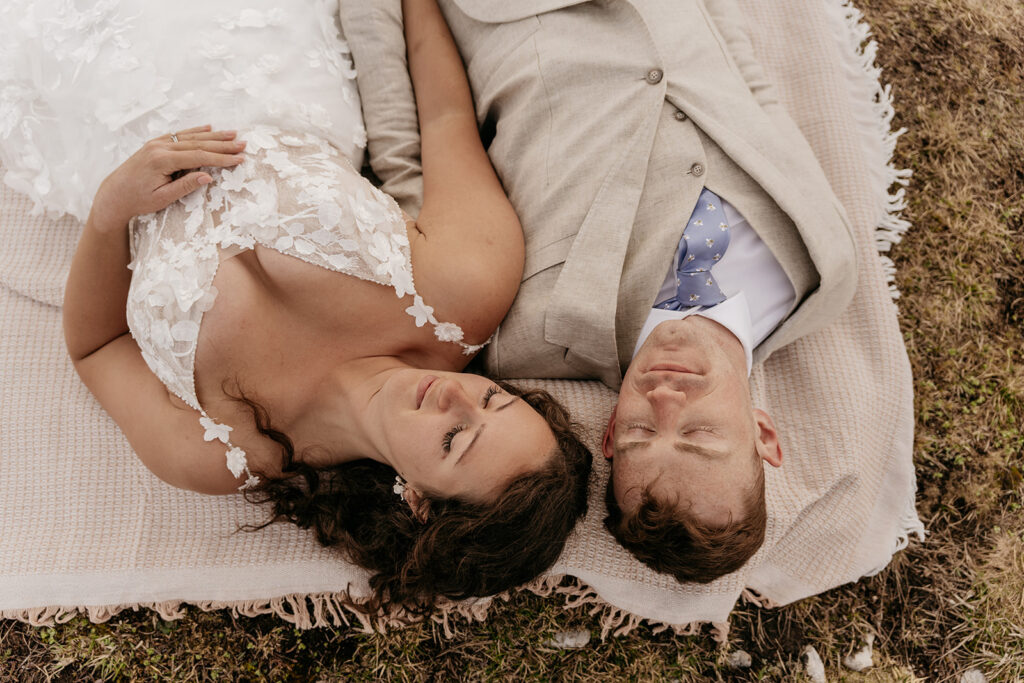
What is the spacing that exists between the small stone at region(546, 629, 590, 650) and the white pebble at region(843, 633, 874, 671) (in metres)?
1.14

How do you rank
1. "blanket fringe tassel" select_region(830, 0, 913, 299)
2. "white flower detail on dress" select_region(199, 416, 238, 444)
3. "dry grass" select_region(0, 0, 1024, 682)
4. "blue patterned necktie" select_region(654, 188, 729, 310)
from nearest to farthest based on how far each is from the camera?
"white flower detail on dress" select_region(199, 416, 238, 444)
"blue patterned necktie" select_region(654, 188, 729, 310)
"dry grass" select_region(0, 0, 1024, 682)
"blanket fringe tassel" select_region(830, 0, 913, 299)

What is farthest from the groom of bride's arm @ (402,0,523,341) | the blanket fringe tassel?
the blanket fringe tassel

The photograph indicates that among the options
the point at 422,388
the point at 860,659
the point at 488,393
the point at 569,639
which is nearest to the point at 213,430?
the point at 422,388

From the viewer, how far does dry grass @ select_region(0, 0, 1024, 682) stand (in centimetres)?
292

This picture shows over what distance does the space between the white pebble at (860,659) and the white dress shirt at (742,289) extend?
1437 mm

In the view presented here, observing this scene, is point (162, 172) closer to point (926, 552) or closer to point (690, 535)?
point (690, 535)

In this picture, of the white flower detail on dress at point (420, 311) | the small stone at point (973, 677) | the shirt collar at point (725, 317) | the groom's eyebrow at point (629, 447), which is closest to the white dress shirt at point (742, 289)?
the shirt collar at point (725, 317)

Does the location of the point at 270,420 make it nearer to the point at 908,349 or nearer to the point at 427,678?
the point at 427,678

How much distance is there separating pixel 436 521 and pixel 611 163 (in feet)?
4.51

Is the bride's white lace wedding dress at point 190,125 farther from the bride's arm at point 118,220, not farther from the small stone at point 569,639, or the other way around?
the small stone at point 569,639

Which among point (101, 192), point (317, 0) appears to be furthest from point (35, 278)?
point (317, 0)

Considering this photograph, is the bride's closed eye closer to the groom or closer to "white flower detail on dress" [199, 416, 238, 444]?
the groom

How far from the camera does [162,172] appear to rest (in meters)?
2.24

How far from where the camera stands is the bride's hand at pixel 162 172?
7.32ft
